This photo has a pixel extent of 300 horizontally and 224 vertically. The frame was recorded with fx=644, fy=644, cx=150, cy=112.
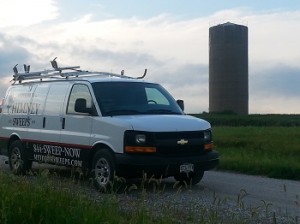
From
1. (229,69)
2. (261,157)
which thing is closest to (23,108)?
(261,157)

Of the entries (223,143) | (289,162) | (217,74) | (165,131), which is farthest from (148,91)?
(217,74)

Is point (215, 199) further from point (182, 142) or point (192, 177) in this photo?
point (192, 177)

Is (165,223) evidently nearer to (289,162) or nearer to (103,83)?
(103,83)

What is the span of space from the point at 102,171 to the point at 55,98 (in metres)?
2.44

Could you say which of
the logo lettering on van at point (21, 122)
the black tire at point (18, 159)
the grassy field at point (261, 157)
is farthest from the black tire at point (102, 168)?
the grassy field at point (261, 157)

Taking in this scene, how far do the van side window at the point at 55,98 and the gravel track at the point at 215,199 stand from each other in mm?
1572

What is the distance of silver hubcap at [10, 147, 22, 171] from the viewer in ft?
43.5

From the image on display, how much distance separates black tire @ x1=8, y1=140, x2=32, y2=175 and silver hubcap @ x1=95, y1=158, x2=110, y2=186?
2438mm

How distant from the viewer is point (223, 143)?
24.4 m

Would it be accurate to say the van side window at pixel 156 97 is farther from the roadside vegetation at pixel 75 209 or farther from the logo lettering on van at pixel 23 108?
the roadside vegetation at pixel 75 209

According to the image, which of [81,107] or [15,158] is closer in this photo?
[81,107]

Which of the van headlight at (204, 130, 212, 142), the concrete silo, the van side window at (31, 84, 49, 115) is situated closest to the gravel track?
the van headlight at (204, 130, 212, 142)

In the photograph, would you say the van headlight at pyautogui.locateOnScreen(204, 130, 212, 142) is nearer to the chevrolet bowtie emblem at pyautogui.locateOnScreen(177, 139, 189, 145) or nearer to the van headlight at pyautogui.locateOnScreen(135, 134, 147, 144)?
the chevrolet bowtie emblem at pyautogui.locateOnScreen(177, 139, 189, 145)

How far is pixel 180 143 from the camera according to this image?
426 inches
